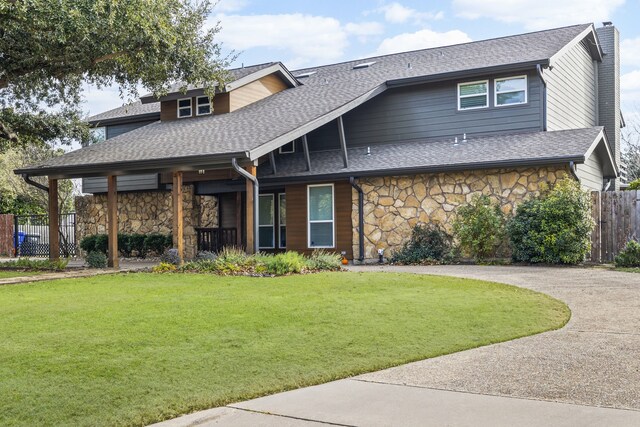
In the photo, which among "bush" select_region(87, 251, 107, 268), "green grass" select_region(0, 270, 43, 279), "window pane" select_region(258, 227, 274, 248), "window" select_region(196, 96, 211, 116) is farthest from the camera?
"window" select_region(196, 96, 211, 116)

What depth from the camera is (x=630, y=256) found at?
1465cm

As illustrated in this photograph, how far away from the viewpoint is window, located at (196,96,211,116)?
2250 cm

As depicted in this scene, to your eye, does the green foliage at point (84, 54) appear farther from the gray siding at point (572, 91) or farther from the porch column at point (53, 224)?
the gray siding at point (572, 91)

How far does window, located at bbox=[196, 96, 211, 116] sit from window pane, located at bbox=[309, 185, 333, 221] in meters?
5.11

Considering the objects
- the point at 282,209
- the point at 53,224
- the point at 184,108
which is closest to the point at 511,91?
the point at 282,209

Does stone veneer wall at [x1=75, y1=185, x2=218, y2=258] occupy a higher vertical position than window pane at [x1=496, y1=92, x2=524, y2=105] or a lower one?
lower

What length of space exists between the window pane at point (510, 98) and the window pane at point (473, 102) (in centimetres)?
41

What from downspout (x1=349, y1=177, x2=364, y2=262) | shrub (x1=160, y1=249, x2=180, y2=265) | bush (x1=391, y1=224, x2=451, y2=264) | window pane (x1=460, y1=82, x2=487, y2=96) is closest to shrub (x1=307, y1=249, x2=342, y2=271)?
bush (x1=391, y1=224, x2=451, y2=264)

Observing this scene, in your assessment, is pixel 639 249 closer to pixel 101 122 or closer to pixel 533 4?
pixel 533 4

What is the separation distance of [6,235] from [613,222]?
910 inches

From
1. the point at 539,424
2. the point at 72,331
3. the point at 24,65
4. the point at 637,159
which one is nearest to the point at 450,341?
the point at 539,424

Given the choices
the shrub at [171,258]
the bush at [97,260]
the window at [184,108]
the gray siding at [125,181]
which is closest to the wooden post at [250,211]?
the shrub at [171,258]

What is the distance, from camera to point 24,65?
1568 cm

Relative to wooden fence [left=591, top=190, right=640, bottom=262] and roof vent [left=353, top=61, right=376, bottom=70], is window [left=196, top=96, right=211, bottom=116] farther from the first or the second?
wooden fence [left=591, top=190, right=640, bottom=262]
